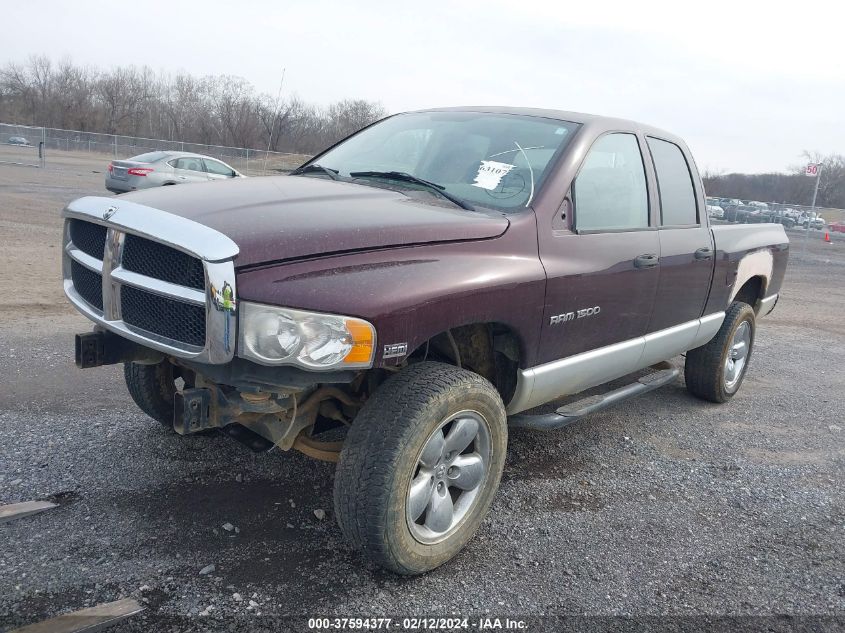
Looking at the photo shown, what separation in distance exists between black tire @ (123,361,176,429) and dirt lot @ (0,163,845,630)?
0.72ft

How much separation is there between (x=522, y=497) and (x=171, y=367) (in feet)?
6.65

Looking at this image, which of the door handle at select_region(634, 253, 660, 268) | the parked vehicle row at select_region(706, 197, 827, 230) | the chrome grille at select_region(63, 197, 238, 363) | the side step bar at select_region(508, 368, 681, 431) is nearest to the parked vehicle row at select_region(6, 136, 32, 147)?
the parked vehicle row at select_region(706, 197, 827, 230)

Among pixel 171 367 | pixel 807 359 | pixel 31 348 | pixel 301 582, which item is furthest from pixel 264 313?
pixel 807 359

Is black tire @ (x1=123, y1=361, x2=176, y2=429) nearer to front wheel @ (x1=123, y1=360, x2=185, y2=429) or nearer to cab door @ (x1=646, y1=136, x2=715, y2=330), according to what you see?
front wheel @ (x1=123, y1=360, x2=185, y2=429)

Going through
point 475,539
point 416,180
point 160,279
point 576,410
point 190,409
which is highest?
point 416,180

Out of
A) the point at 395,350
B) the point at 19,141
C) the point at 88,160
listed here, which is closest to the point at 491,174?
the point at 395,350

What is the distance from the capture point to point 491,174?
3.44 metres

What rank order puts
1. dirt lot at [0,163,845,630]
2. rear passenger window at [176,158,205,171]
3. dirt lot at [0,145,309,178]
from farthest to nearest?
dirt lot at [0,145,309,178]
rear passenger window at [176,158,205,171]
dirt lot at [0,163,845,630]

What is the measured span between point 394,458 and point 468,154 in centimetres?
179

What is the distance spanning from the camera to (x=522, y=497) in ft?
11.9

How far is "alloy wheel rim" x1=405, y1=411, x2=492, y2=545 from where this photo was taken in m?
2.73

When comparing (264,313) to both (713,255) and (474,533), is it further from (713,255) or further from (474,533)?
(713,255)

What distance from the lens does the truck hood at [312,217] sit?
2.44 metres

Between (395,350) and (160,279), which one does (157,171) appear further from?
(395,350)
